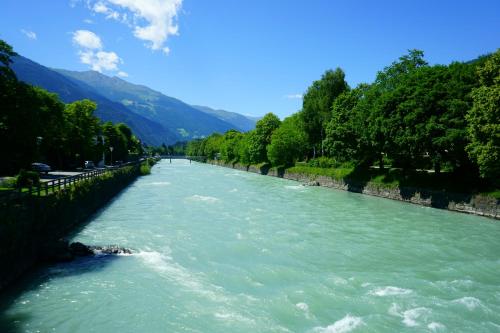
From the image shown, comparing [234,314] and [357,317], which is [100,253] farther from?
[357,317]

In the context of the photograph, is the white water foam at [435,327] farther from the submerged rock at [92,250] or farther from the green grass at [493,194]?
the green grass at [493,194]

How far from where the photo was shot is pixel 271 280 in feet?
61.4

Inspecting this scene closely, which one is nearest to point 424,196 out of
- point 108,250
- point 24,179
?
point 108,250

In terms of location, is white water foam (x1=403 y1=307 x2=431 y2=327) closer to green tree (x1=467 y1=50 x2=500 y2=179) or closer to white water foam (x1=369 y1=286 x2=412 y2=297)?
white water foam (x1=369 y1=286 x2=412 y2=297)

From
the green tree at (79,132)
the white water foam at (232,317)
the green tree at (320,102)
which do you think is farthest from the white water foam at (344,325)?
the green tree at (320,102)

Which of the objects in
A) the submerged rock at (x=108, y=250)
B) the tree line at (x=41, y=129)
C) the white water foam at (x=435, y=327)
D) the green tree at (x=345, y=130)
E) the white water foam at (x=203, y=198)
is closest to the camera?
the white water foam at (x=435, y=327)

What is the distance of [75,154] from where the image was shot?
245ft

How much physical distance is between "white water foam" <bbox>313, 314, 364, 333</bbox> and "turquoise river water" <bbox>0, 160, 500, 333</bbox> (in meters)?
0.07

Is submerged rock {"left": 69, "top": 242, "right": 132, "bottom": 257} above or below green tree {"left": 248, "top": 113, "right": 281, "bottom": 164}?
below

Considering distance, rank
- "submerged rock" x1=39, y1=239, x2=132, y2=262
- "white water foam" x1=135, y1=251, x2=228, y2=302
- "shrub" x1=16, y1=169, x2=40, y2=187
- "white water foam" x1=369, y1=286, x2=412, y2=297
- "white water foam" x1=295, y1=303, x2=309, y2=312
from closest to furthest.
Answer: "white water foam" x1=295, y1=303, x2=309, y2=312, "white water foam" x1=369, y1=286, x2=412, y2=297, "white water foam" x1=135, y1=251, x2=228, y2=302, "submerged rock" x1=39, y1=239, x2=132, y2=262, "shrub" x1=16, y1=169, x2=40, y2=187

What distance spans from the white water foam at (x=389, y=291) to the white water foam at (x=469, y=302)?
2.02 m

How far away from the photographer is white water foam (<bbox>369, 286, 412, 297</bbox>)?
16.9m

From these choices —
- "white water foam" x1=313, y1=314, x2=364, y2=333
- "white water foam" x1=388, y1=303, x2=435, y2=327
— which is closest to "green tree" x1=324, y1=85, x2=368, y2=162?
"white water foam" x1=388, y1=303, x2=435, y2=327

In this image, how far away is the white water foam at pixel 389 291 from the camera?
55.3ft
